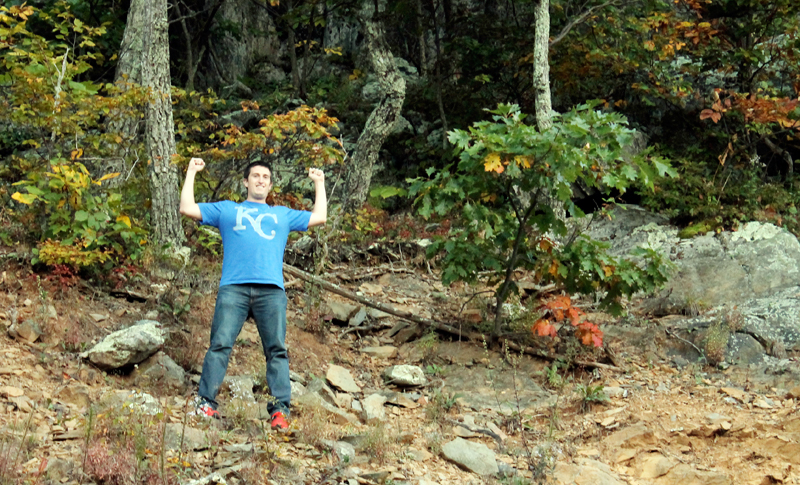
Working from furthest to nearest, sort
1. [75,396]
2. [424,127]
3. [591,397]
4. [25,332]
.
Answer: [424,127], [591,397], [25,332], [75,396]

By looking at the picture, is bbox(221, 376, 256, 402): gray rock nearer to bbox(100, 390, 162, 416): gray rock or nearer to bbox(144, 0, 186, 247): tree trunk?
bbox(100, 390, 162, 416): gray rock

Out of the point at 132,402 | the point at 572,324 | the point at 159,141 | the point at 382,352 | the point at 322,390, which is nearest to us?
the point at 132,402

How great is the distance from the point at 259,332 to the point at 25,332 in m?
2.33

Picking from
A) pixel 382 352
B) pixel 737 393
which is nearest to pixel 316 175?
pixel 382 352

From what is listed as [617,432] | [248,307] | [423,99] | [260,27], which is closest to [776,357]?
[617,432]

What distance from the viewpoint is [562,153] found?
6230mm

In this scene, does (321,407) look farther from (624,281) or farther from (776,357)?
(776,357)

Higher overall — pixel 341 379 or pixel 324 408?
pixel 324 408

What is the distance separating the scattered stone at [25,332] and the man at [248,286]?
1972mm

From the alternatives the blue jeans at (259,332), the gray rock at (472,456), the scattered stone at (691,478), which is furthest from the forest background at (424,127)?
the blue jeans at (259,332)

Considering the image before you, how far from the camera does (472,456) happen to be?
4941mm

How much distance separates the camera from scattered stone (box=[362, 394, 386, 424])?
5.82 meters

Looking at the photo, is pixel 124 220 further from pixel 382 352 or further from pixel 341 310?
pixel 382 352

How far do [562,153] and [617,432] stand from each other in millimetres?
2398
